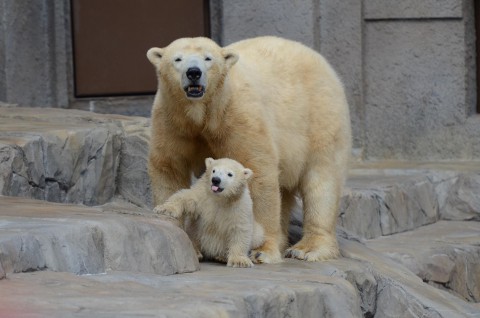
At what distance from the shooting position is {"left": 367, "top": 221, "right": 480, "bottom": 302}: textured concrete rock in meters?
7.08

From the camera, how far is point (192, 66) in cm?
512

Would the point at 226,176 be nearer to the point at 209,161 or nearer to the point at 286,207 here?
the point at 209,161

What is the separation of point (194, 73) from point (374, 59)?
424 centimetres

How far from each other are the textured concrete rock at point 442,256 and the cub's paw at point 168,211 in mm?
2135

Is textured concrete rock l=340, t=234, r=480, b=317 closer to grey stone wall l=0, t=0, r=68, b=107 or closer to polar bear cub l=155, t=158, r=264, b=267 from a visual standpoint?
polar bear cub l=155, t=158, r=264, b=267

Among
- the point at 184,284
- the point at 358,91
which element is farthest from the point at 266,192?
the point at 358,91

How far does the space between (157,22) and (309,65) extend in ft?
11.0

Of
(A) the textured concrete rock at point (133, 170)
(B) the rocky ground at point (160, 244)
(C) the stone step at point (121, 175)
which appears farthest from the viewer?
(A) the textured concrete rock at point (133, 170)

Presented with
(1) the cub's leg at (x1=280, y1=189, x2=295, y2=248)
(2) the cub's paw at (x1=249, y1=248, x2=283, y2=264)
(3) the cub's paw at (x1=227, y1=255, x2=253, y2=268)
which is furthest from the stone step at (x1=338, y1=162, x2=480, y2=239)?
(3) the cub's paw at (x1=227, y1=255, x2=253, y2=268)

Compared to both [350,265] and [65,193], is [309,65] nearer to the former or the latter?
[350,265]

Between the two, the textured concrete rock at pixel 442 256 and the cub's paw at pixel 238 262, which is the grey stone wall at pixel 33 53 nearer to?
the textured concrete rock at pixel 442 256

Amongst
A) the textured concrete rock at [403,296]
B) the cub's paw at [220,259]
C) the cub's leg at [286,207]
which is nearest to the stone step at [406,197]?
the cub's leg at [286,207]

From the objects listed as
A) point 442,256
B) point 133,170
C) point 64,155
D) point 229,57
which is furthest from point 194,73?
point 442,256

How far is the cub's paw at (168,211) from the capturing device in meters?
5.05
